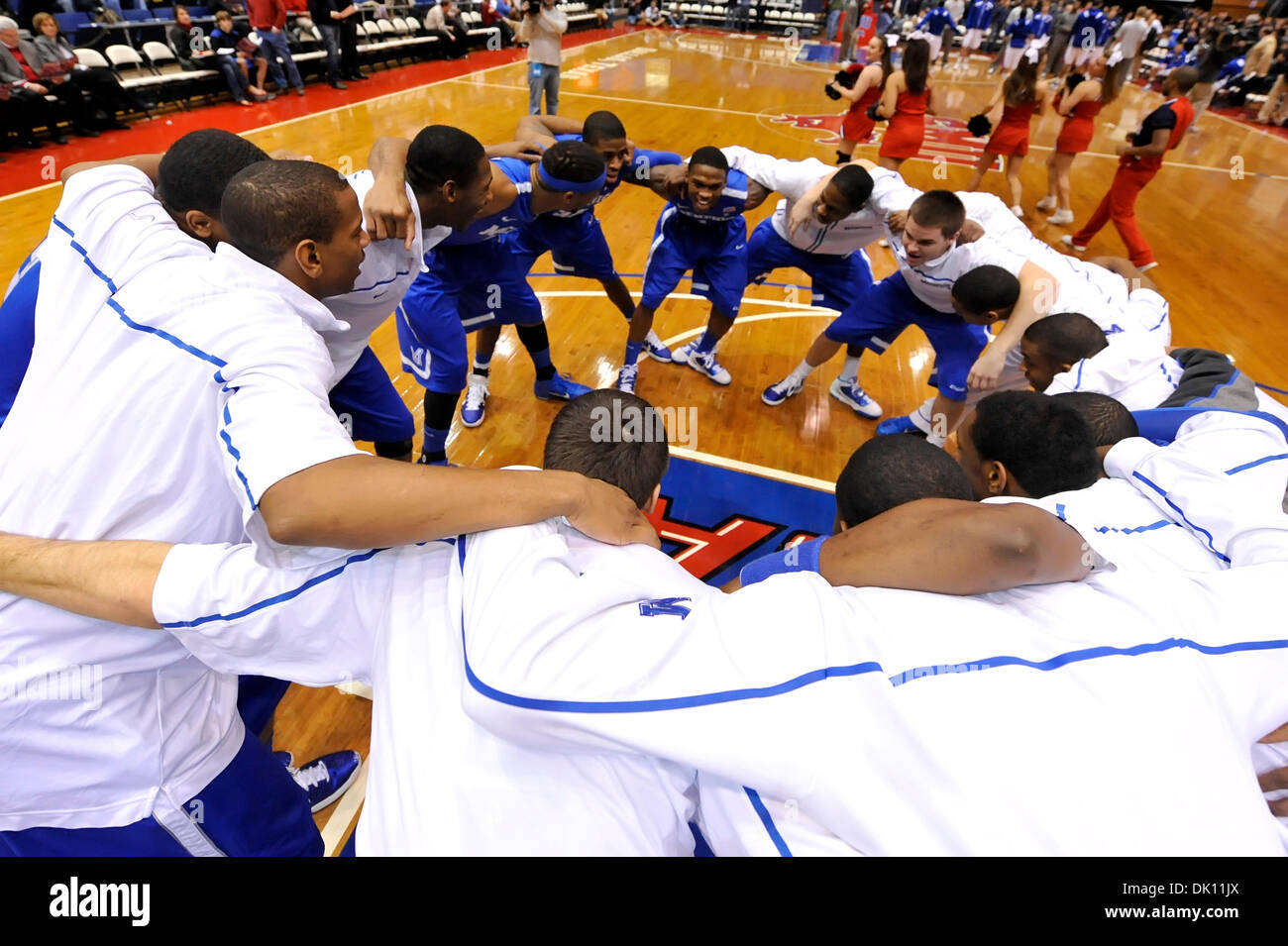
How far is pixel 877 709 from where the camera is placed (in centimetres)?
89

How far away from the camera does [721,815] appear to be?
0.94 m

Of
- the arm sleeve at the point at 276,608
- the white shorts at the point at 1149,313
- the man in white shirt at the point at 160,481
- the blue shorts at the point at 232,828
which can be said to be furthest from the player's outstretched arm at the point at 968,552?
the white shorts at the point at 1149,313

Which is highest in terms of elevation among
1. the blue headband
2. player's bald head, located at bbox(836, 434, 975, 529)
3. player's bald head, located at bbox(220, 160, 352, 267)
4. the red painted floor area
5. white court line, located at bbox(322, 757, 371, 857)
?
player's bald head, located at bbox(220, 160, 352, 267)

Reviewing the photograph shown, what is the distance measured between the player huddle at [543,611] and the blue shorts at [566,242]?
6.26 feet

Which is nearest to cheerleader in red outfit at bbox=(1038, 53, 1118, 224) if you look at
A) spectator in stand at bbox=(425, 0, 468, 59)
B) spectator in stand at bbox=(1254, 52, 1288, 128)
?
spectator in stand at bbox=(1254, 52, 1288, 128)

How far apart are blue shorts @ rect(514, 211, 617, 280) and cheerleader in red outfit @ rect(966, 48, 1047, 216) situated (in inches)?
230

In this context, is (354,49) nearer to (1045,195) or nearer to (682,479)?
(1045,195)

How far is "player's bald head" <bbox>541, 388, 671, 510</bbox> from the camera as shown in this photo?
1361mm

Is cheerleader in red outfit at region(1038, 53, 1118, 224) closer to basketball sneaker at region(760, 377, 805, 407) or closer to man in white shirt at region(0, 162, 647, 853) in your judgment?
basketball sneaker at region(760, 377, 805, 407)

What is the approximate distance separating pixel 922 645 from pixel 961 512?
1.17 feet

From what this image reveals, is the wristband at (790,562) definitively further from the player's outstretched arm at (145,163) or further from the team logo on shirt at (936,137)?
the team logo on shirt at (936,137)
